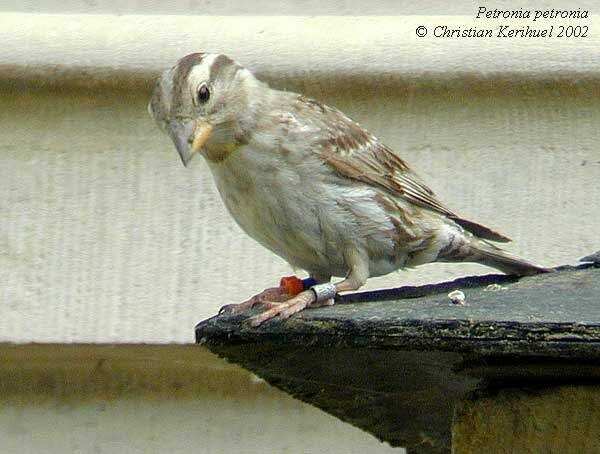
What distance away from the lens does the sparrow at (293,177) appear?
330cm

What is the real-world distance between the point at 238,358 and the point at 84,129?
2.02m

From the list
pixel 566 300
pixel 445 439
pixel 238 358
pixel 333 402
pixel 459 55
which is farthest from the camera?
pixel 459 55

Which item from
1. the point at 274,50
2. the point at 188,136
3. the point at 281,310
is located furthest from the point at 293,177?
the point at 274,50

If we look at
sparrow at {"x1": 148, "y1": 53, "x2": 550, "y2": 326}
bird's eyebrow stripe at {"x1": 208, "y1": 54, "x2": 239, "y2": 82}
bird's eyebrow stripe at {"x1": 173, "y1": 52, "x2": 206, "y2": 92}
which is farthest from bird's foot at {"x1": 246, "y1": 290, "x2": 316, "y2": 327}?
bird's eyebrow stripe at {"x1": 208, "y1": 54, "x2": 239, "y2": 82}

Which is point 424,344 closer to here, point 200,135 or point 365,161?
point 200,135

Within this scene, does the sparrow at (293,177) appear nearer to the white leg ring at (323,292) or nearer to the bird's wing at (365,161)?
the bird's wing at (365,161)

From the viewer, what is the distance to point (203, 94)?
10.9 ft

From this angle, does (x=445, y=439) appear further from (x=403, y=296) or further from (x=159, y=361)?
(x=159, y=361)

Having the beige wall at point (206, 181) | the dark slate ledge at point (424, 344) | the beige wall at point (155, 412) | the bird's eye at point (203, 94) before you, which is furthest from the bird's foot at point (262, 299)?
the beige wall at point (155, 412)

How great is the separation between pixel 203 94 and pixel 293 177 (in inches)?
11.1

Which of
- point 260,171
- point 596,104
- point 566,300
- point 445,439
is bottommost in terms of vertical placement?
point 445,439

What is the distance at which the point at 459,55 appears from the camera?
4422mm

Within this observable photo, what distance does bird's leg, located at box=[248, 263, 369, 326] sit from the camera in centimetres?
242

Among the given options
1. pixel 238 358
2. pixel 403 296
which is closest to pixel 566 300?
pixel 403 296
